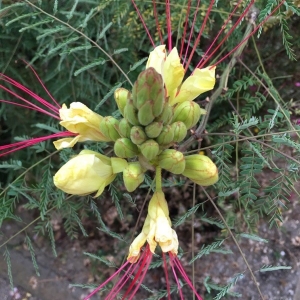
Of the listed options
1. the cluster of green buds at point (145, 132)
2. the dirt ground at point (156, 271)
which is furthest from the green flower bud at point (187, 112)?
the dirt ground at point (156, 271)

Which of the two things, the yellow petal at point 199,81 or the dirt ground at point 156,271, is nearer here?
the yellow petal at point 199,81

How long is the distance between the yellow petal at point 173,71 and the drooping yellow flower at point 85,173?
0.17 meters

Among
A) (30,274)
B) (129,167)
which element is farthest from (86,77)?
(30,274)

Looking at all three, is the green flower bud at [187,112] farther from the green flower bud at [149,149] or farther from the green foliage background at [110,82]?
the green foliage background at [110,82]

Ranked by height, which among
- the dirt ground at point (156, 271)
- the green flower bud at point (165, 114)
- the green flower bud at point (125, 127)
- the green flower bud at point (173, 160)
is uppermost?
the green flower bud at point (165, 114)

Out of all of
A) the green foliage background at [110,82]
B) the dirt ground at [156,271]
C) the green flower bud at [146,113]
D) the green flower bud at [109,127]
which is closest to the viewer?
the green flower bud at [146,113]

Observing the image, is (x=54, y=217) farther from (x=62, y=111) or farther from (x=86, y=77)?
(x=62, y=111)

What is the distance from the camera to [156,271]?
65.1 inches

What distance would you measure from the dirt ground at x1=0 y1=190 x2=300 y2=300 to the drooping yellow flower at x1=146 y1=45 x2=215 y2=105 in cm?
92

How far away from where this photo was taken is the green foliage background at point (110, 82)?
1.04m

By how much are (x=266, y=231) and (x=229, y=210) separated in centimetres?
27

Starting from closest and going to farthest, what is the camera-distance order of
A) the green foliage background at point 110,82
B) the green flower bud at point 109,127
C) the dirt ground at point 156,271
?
the green flower bud at point 109,127 < the green foliage background at point 110,82 < the dirt ground at point 156,271

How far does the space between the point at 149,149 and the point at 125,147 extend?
0.16ft

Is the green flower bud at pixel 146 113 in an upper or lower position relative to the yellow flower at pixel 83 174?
upper
